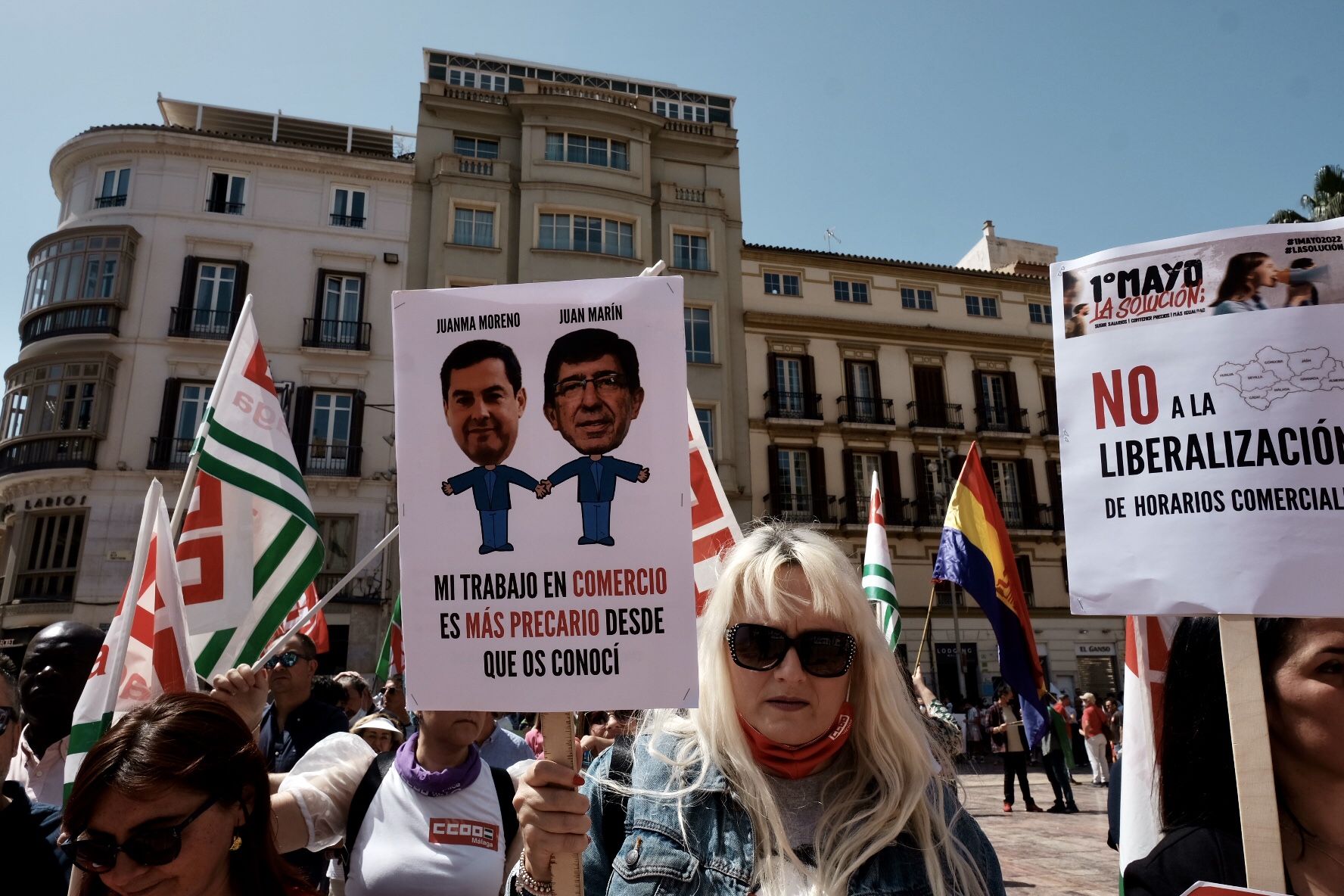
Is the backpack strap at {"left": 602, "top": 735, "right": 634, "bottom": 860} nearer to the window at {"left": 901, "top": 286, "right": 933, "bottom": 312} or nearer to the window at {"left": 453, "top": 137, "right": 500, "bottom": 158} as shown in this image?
the window at {"left": 453, "top": 137, "right": 500, "bottom": 158}

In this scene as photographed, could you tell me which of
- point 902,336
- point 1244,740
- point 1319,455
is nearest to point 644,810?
point 1244,740

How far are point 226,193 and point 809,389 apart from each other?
1884 cm

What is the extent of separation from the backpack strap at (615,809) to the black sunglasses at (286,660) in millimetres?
3476

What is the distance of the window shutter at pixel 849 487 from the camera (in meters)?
29.0

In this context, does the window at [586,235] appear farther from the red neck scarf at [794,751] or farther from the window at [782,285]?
the red neck scarf at [794,751]

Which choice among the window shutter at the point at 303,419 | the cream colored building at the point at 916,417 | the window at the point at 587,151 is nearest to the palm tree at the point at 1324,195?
the cream colored building at the point at 916,417

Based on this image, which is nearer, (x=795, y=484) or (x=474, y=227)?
(x=474, y=227)

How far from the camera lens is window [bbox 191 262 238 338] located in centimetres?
2441

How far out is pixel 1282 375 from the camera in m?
2.01

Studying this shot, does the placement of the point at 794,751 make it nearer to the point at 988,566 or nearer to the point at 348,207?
the point at 988,566

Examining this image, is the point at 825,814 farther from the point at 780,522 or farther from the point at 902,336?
the point at 902,336

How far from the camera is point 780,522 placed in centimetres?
260

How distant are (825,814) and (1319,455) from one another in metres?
1.37

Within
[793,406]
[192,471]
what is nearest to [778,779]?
[192,471]
